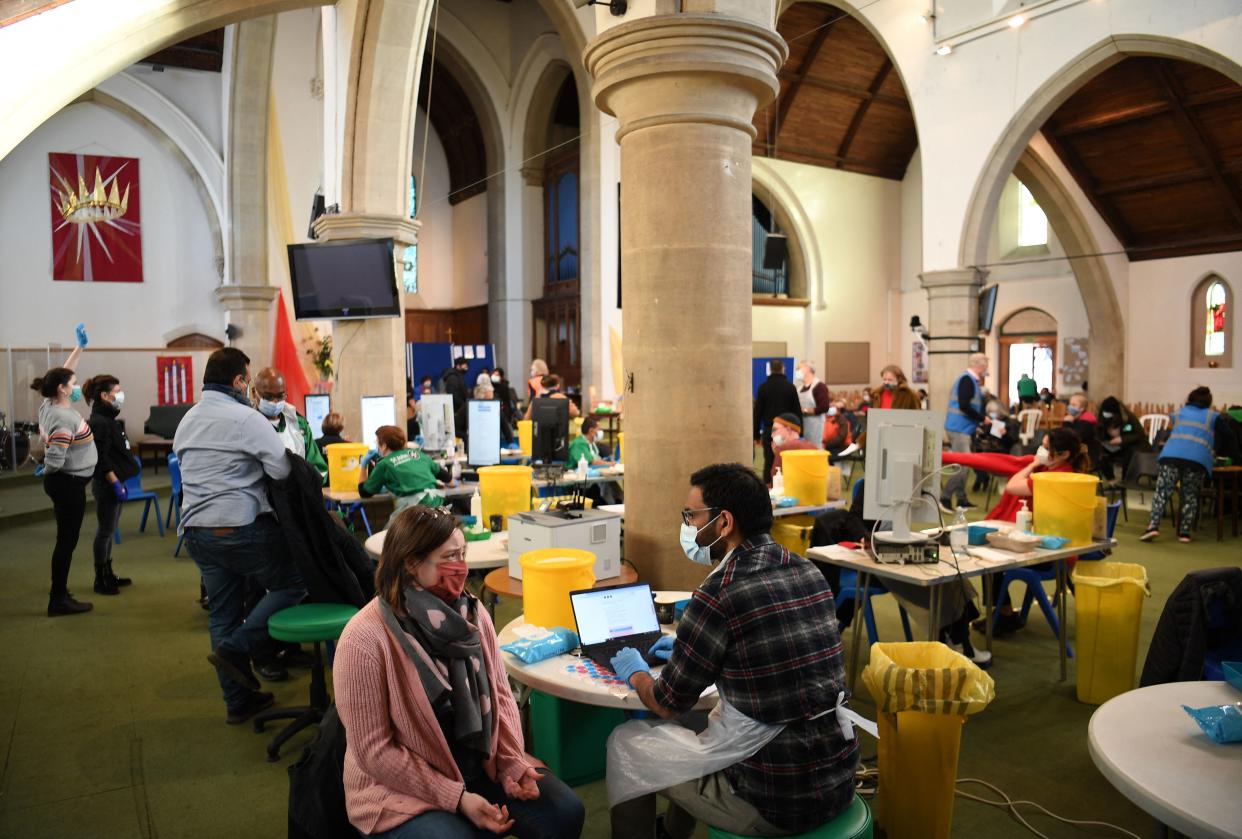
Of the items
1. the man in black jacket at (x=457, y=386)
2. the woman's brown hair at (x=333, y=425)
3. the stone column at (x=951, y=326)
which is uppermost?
the stone column at (x=951, y=326)

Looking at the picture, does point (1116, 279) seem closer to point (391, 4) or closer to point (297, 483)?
point (391, 4)

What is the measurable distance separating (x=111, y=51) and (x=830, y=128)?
16.2 meters

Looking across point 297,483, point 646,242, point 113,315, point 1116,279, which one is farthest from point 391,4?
point 1116,279

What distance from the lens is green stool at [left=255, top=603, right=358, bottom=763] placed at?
373cm

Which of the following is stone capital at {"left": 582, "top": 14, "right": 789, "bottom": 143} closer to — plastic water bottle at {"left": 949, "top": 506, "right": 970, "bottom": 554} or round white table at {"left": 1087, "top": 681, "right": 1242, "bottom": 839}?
plastic water bottle at {"left": 949, "top": 506, "right": 970, "bottom": 554}

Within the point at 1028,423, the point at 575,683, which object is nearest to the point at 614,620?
the point at 575,683

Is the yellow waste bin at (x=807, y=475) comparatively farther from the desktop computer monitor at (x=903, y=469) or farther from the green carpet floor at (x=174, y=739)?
the desktop computer monitor at (x=903, y=469)

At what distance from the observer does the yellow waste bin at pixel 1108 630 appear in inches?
168

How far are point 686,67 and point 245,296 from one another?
1321 cm

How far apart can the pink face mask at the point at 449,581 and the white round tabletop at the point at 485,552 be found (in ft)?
5.47

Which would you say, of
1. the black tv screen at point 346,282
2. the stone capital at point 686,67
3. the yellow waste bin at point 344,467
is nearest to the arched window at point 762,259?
the black tv screen at point 346,282

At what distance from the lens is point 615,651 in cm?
292

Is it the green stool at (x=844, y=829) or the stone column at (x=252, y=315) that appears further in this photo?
the stone column at (x=252, y=315)

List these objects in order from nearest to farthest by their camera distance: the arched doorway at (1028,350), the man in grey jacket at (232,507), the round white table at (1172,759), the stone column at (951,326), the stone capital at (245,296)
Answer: the round white table at (1172,759) → the man in grey jacket at (232,507) → the stone column at (951,326) → the stone capital at (245,296) → the arched doorway at (1028,350)
